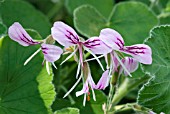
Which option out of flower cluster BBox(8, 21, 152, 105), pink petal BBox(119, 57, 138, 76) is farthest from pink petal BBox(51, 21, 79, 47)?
pink petal BBox(119, 57, 138, 76)

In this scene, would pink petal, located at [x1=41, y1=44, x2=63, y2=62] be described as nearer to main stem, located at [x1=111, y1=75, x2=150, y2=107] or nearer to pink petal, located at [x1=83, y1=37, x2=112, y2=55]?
pink petal, located at [x1=83, y1=37, x2=112, y2=55]

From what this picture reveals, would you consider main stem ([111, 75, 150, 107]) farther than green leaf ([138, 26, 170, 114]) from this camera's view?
Yes

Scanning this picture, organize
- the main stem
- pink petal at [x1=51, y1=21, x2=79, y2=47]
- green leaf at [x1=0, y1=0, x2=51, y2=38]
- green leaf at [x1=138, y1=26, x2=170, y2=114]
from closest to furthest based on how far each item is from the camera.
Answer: pink petal at [x1=51, y1=21, x2=79, y2=47] → green leaf at [x1=138, y1=26, x2=170, y2=114] → the main stem → green leaf at [x1=0, y1=0, x2=51, y2=38]

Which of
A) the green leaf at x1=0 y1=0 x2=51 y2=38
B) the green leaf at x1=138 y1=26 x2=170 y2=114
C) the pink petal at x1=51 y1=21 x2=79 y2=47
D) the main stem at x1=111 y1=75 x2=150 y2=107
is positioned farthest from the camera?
the green leaf at x1=0 y1=0 x2=51 y2=38

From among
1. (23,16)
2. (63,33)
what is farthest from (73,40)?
(23,16)

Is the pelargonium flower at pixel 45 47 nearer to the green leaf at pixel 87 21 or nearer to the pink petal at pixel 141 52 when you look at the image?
the pink petal at pixel 141 52

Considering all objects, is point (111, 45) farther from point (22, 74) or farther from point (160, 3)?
point (160, 3)

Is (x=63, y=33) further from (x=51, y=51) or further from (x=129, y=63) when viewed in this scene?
(x=129, y=63)
